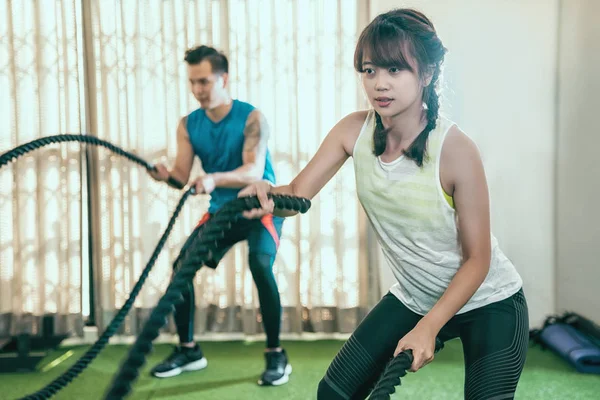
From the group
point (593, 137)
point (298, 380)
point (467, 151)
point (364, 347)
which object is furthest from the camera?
point (593, 137)

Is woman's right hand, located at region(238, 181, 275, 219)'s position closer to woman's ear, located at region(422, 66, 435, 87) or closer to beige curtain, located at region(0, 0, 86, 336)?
woman's ear, located at region(422, 66, 435, 87)

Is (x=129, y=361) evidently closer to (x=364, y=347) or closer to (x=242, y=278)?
(x=364, y=347)

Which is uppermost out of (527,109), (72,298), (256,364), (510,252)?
(527,109)

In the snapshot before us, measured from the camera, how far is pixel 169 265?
377 centimetres

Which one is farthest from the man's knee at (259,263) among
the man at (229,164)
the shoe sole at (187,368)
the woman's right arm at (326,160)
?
the woman's right arm at (326,160)

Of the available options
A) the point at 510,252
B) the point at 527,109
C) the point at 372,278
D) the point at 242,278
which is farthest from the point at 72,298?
the point at 527,109

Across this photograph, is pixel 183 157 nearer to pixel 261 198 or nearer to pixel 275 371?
pixel 275 371

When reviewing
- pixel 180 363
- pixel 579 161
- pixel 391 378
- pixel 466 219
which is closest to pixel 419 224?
pixel 466 219

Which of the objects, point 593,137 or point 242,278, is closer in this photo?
point 593,137

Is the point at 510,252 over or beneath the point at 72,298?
over

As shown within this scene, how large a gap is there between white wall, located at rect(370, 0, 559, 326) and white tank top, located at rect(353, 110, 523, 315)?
2.08 m

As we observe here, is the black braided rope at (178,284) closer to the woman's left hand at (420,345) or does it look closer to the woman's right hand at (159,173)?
the woman's left hand at (420,345)

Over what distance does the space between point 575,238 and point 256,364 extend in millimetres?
1853

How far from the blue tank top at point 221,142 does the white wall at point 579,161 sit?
1688 mm
